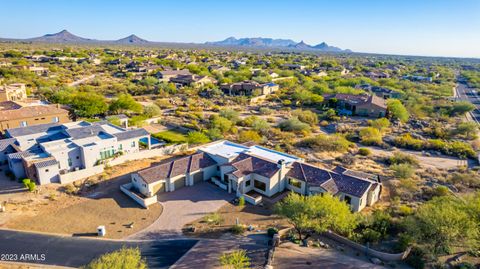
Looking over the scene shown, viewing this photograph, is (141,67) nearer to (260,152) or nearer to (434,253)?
(260,152)

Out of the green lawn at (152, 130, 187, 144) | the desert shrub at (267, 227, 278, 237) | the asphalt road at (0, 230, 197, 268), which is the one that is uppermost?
the green lawn at (152, 130, 187, 144)

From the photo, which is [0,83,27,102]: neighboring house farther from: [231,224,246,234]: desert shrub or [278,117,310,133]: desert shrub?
[231,224,246,234]: desert shrub

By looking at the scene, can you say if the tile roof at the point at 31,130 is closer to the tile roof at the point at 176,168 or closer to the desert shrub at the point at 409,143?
the tile roof at the point at 176,168

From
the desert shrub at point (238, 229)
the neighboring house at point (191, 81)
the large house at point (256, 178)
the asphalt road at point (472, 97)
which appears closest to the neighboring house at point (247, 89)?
the neighboring house at point (191, 81)

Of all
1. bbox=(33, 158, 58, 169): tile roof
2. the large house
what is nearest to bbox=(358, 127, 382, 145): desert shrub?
the large house

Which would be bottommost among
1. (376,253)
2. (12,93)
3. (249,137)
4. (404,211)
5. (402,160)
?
(376,253)

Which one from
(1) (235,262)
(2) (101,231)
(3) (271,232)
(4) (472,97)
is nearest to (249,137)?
(3) (271,232)

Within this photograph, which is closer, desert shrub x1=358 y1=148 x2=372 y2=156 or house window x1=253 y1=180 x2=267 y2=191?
house window x1=253 y1=180 x2=267 y2=191

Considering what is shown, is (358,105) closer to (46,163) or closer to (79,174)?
(79,174)
